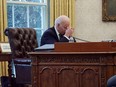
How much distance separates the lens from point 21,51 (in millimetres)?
5031

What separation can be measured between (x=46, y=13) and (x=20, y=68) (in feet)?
9.39

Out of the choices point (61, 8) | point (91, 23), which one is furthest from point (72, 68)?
point (91, 23)

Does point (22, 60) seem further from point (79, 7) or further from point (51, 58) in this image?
point (79, 7)

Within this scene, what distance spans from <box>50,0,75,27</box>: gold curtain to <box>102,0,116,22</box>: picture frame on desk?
0.83 metres

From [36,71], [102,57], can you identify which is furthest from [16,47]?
[102,57]

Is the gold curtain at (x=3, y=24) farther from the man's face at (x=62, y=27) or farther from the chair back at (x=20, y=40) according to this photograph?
the man's face at (x=62, y=27)

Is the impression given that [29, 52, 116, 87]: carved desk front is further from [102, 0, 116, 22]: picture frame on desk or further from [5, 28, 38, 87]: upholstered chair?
[102, 0, 116, 22]: picture frame on desk

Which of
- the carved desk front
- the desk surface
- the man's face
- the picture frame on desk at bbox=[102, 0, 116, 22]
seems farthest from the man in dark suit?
the picture frame on desk at bbox=[102, 0, 116, 22]

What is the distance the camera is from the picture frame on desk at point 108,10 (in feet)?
25.2

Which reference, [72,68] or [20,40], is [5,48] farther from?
[72,68]

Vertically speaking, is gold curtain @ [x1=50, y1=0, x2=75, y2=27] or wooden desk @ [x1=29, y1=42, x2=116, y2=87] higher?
gold curtain @ [x1=50, y1=0, x2=75, y2=27]

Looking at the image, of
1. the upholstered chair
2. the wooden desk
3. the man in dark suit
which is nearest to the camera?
the wooden desk

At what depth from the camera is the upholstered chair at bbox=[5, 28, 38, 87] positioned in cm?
464

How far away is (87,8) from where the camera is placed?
7.68 m
